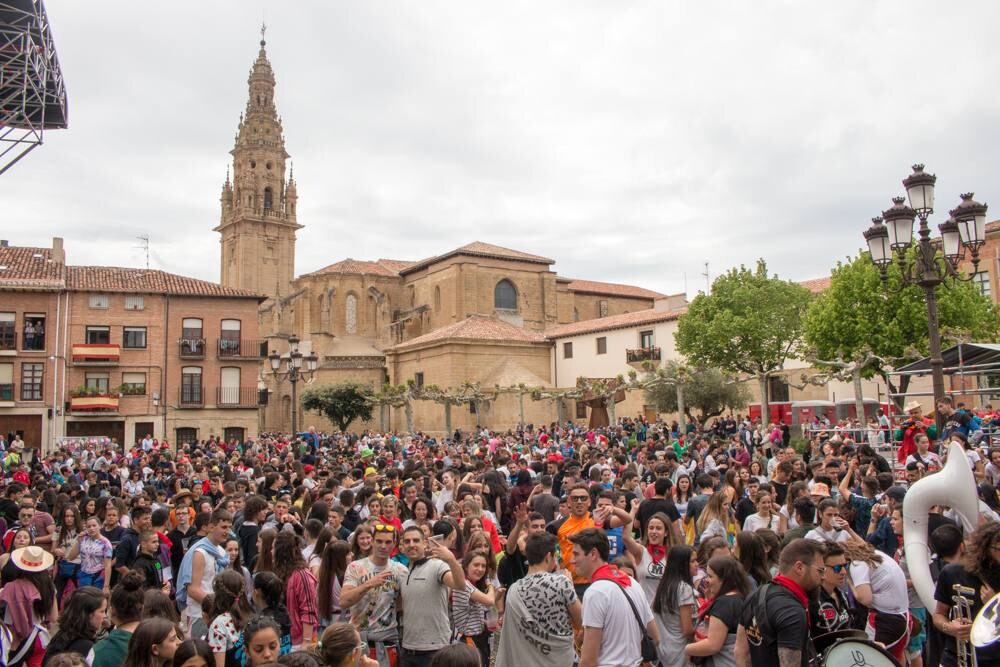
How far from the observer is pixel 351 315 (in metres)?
56.8

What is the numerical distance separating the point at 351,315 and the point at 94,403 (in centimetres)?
2345

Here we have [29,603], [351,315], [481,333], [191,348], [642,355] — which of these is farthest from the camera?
[351,315]

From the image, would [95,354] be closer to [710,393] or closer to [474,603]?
[710,393]

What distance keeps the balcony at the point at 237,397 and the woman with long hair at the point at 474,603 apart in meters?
34.8

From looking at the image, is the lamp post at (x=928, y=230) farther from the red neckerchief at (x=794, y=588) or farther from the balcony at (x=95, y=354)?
the balcony at (x=95, y=354)

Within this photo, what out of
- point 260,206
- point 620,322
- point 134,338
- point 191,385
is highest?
point 260,206

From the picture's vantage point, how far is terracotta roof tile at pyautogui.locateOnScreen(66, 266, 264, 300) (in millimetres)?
36281

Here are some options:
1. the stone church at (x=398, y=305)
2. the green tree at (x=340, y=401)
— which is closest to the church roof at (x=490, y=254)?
the stone church at (x=398, y=305)

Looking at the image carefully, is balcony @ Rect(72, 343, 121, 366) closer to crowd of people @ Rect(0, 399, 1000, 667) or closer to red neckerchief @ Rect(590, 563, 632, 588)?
crowd of people @ Rect(0, 399, 1000, 667)

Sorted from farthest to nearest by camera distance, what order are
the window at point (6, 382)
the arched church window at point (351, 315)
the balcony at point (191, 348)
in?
the arched church window at point (351, 315)
the balcony at point (191, 348)
the window at point (6, 382)

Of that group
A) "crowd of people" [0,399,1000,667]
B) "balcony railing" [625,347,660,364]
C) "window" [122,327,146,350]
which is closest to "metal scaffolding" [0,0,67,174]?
"crowd of people" [0,399,1000,667]

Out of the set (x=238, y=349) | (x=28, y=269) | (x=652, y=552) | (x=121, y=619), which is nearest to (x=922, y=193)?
(x=652, y=552)

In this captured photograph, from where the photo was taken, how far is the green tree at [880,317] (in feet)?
95.8

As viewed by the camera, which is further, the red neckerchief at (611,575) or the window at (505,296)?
the window at (505,296)
